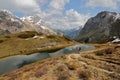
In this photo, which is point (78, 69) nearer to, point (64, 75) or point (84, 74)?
point (84, 74)

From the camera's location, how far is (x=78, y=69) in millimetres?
33375

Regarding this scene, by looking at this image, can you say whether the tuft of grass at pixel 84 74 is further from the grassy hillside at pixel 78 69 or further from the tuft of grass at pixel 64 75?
the tuft of grass at pixel 64 75

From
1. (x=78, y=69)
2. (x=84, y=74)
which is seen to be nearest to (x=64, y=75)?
(x=78, y=69)

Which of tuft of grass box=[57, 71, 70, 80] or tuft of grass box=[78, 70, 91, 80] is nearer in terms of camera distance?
tuft of grass box=[78, 70, 91, 80]

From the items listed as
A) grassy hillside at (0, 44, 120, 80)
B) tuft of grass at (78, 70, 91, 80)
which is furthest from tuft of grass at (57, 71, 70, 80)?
tuft of grass at (78, 70, 91, 80)

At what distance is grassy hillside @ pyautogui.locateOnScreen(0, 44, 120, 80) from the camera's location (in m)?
32.2

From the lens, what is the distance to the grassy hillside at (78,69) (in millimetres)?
32219

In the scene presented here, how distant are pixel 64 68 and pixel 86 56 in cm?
491

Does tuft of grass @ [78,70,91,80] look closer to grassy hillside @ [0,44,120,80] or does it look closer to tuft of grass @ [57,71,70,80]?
grassy hillside @ [0,44,120,80]

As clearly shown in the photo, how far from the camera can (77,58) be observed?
3631cm

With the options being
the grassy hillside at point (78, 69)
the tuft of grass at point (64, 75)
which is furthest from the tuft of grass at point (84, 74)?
the tuft of grass at point (64, 75)

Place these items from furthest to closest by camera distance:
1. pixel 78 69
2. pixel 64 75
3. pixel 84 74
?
pixel 78 69, pixel 64 75, pixel 84 74

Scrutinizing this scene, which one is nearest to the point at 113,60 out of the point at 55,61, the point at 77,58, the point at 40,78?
the point at 77,58

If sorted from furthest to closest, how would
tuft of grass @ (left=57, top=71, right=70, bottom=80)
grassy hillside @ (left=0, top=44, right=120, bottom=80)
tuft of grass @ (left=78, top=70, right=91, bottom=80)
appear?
1. tuft of grass @ (left=57, top=71, right=70, bottom=80)
2. grassy hillside @ (left=0, top=44, right=120, bottom=80)
3. tuft of grass @ (left=78, top=70, right=91, bottom=80)
